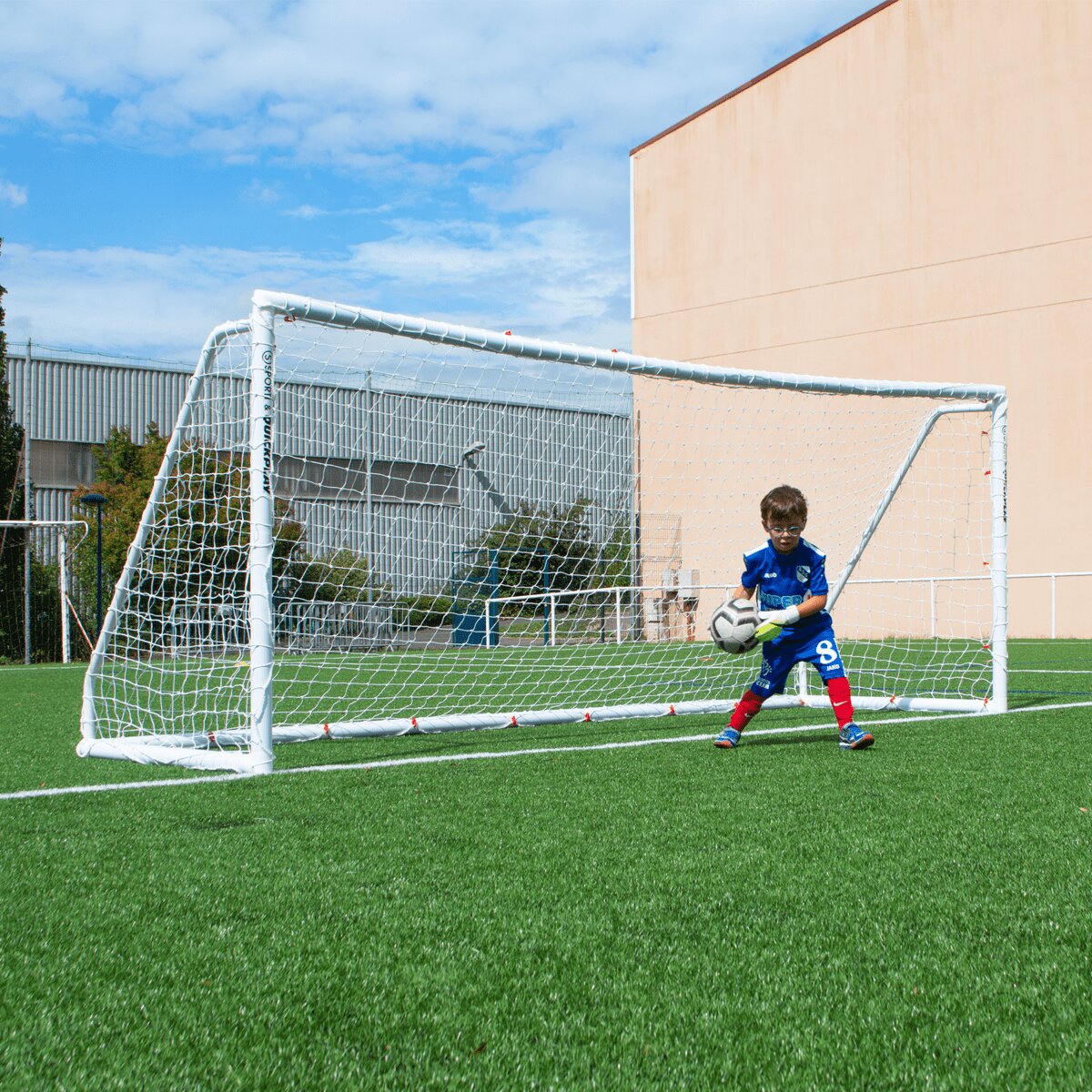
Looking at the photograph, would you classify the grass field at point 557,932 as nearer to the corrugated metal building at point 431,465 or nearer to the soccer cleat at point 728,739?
the soccer cleat at point 728,739

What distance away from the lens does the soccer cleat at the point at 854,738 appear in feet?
17.4

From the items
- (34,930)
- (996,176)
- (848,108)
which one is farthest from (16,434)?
(34,930)

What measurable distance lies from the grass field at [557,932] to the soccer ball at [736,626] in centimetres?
90

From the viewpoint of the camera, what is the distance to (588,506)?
8594 millimetres

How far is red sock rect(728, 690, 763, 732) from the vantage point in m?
5.70

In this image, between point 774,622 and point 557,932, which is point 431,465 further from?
point 557,932

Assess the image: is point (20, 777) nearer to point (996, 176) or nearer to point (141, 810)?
point (141, 810)

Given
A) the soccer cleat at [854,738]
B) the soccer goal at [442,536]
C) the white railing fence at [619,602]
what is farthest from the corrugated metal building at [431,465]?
the soccer cleat at [854,738]

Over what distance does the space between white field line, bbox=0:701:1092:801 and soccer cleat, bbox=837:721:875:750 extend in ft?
2.46

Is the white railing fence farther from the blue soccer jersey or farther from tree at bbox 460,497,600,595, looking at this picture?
the blue soccer jersey

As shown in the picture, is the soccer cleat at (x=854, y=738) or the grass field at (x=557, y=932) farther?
the soccer cleat at (x=854, y=738)

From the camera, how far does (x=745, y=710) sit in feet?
18.9

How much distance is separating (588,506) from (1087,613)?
13.0 meters

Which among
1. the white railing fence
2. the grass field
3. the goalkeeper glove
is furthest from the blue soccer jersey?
the white railing fence
